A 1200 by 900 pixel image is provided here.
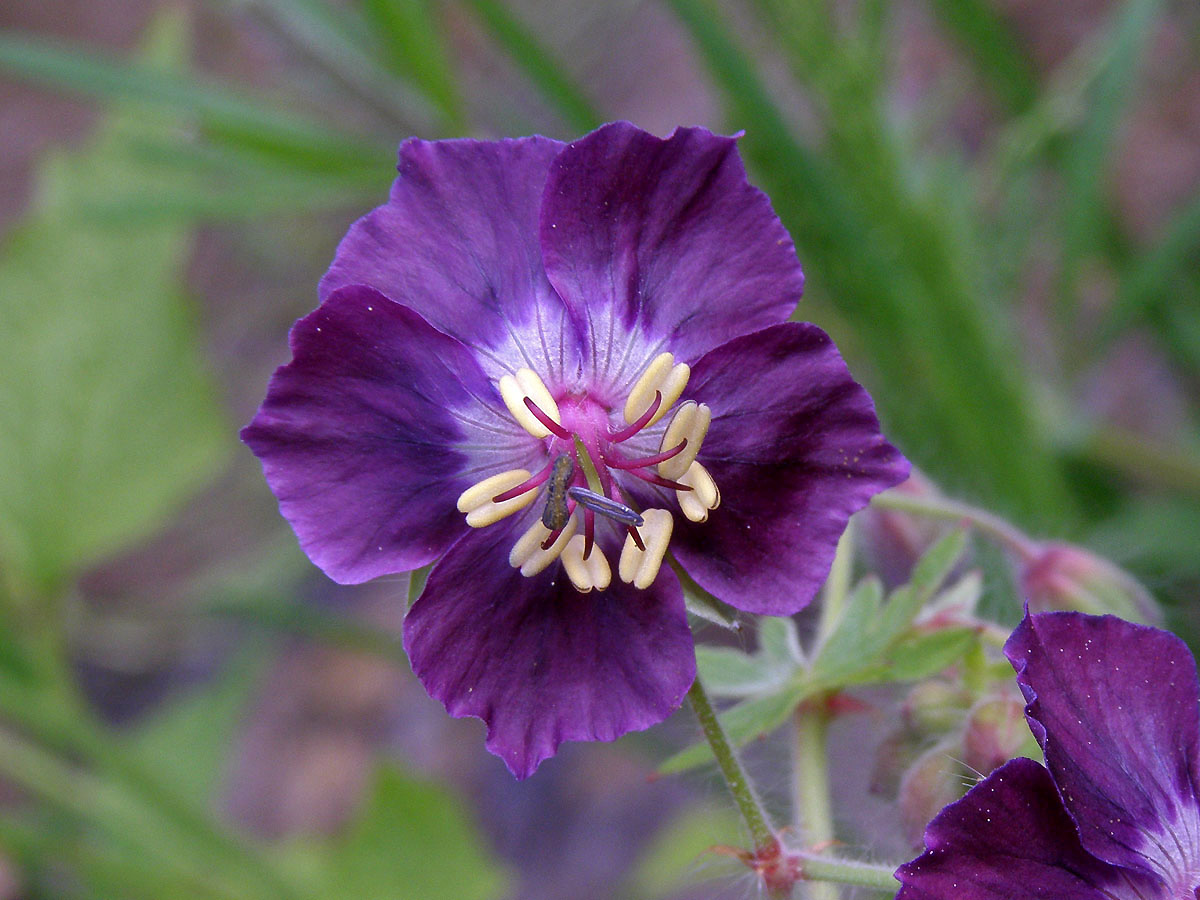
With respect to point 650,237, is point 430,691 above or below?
below

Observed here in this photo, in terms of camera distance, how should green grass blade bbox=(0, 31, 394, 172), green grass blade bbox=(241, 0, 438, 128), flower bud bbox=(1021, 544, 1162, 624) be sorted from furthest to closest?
green grass blade bbox=(241, 0, 438, 128) → green grass blade bbox=(0, 31, 394, 172) → flower bud bbox=(1021, 544, 1162, 624)

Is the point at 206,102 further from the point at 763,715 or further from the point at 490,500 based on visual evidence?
the point at 763,715

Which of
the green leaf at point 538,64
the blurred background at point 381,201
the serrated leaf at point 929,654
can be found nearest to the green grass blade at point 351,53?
the blurred background at point 381,201

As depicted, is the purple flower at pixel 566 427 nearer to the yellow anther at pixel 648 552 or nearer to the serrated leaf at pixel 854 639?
the yellow anther at pixel 648 552

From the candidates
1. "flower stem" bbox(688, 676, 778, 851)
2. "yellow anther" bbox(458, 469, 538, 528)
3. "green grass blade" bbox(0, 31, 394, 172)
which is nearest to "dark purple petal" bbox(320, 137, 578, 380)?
"yellow anther" bbox(458, 469, 538, 528)

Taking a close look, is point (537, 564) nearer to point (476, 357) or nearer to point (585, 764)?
point (476, 357)

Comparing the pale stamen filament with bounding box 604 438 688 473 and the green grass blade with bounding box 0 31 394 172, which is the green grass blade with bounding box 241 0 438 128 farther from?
the pale stamen filament with bounding box 604 438 688 473

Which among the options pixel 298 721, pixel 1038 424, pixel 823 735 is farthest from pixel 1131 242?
pixel 298 721
